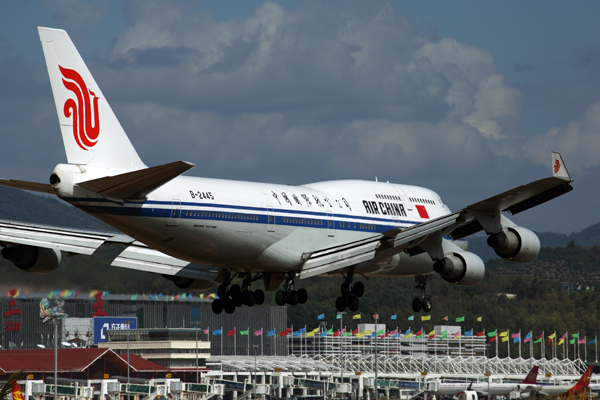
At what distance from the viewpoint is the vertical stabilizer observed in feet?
76.7

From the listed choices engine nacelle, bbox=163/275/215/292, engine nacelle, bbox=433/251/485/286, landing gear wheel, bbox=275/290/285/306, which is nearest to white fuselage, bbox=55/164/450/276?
landing gear wheel, bbox=275/290/285/306

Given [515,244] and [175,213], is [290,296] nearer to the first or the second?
[175,213]

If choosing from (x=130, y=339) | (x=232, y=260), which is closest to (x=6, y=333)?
(x=130, y=339)

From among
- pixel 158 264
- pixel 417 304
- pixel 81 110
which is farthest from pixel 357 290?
pixel 81 110

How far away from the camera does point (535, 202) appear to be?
89.7ft

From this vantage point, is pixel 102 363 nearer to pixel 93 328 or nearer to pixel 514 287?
pixel 93 328

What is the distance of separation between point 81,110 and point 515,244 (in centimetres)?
1497

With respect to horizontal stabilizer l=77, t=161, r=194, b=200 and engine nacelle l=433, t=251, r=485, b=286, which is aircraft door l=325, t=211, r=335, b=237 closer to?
engine nacelle l=433, t=251, r=485, b=286

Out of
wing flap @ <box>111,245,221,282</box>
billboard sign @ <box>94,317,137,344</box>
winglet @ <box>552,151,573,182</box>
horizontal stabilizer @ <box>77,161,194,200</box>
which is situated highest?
winglet @ <box>552,151,573,182</box>

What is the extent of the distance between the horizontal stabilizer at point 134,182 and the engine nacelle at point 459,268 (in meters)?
12.0

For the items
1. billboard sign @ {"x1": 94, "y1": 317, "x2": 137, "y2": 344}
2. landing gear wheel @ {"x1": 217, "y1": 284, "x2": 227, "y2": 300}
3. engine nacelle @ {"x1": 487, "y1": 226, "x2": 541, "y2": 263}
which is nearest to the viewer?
engine nacelle @ {"x1": 487, "y1": 226, "x2": 541, "y2": 263}

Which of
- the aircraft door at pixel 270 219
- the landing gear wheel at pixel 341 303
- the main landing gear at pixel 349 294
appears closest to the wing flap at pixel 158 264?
the aircraft door at pixel 270 219

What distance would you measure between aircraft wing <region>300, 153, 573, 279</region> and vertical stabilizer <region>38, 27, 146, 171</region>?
7983 millimetres

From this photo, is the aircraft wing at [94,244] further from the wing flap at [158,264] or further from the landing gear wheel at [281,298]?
the landing gear wheel at [281,298]
